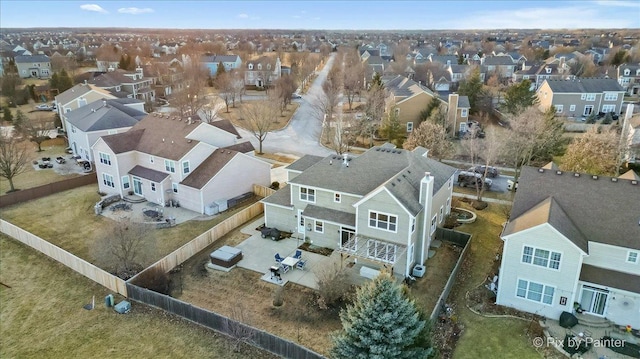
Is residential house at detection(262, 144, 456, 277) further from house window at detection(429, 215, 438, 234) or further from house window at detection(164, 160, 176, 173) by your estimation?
house window at detection(164, 160, 176, 173)

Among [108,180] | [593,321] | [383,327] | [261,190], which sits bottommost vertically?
[593,321]

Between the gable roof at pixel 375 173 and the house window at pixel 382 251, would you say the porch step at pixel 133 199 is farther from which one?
the house window at pixel 382 251

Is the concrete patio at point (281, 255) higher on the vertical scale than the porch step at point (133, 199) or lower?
lower

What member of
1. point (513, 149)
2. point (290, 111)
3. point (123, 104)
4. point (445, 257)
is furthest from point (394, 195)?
point (290, 111)

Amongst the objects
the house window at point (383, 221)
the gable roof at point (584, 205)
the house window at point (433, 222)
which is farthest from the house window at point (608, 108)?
the house window at point (383, 221)

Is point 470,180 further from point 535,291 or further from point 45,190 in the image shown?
point 45,190

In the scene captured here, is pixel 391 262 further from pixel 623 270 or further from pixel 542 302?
pixel 623 270

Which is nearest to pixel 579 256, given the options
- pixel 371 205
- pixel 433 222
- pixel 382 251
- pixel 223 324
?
pixel 433 222
